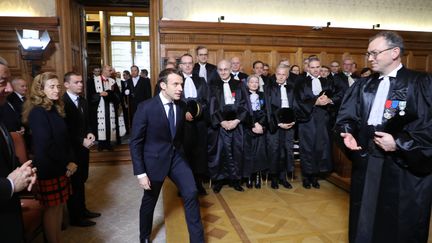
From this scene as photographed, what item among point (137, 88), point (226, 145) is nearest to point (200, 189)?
point (226, 145)

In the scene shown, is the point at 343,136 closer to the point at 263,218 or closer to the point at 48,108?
the point at 263,218

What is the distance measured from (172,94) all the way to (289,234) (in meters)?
1.86

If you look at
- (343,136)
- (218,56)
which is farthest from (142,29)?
(343,136)

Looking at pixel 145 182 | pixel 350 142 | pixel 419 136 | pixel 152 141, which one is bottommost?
pixel 145 182

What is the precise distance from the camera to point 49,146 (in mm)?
2682

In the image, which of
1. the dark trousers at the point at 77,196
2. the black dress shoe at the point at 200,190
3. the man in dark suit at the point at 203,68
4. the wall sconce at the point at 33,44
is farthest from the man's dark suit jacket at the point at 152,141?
the wall sconce at the point at 33,44

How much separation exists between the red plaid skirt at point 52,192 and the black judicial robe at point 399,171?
2.46 m

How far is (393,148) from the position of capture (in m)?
2.20

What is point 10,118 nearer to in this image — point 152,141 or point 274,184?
point 152,141

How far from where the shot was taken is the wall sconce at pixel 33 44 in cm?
619

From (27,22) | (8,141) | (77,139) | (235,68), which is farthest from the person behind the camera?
(27,22)

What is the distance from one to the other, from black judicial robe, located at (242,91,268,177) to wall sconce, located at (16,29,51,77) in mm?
4401

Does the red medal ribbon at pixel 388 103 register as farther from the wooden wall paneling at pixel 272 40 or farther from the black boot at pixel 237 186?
the wooden wall paneling at pixel 272 40

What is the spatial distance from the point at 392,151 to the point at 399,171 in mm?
163
